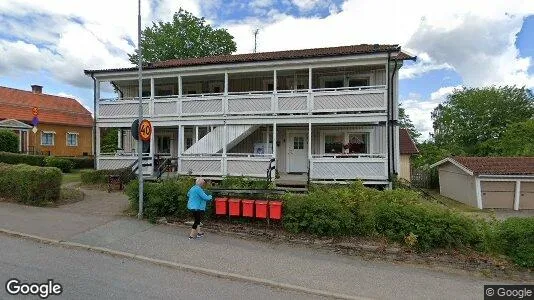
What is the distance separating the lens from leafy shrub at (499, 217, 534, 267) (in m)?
5.96

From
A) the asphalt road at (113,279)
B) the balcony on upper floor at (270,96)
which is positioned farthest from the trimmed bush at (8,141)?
the asphalt road at (113,279)

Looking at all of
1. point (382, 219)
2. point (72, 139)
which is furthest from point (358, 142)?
point (72, 139)

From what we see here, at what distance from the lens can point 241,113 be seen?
47.2 feet

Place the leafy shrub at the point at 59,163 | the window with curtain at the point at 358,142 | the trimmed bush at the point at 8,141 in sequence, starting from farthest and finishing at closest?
the trimmed bush at the point at 8,141 < the leafy shrub at the point at 59,163 < the window with curtain at the point at 358,142

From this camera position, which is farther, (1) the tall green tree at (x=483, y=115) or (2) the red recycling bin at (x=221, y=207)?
(1) the tall green tree at (x=483, y=115)

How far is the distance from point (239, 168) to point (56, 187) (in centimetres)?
675

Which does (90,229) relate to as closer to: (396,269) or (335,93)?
(396,269)

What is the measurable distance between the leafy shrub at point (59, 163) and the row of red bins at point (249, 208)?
592 inches

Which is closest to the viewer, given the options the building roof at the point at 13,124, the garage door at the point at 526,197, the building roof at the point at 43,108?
the garage door at the point at 526,197

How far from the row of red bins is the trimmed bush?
22.4m

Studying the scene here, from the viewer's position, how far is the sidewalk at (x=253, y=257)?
17.0 ft

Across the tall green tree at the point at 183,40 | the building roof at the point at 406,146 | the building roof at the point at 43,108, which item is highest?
the tall green tree at the point at 183,40

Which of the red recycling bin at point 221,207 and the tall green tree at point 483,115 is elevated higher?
the tall green tree at point 483,115

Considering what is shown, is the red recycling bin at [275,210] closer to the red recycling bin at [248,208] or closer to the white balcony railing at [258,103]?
the red recycling bin at [248,208]
